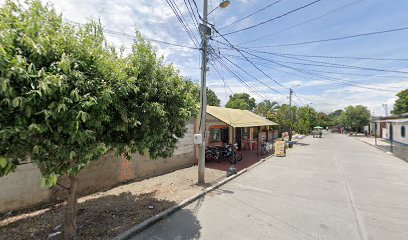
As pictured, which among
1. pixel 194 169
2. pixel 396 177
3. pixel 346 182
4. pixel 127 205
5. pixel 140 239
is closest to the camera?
pixel 140 239

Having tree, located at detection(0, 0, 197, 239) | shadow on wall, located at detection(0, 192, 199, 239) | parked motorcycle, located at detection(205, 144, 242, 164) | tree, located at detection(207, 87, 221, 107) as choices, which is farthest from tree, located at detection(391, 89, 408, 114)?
tree, located at detection(0, 0, 197, 239)

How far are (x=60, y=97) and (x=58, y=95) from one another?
6cm

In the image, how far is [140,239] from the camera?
4148 mm

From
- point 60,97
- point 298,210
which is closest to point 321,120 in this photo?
point 298,210

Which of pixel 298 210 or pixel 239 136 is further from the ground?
pixel 239 136

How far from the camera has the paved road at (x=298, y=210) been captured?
14.3ft

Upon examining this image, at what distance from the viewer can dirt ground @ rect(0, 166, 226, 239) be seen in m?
4.27

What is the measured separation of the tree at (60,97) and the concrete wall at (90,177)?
7.49 feet

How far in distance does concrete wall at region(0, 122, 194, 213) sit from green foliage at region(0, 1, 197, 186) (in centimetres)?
289

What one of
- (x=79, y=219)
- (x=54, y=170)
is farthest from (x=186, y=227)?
(x=54, y=170)

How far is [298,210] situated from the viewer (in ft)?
18.1

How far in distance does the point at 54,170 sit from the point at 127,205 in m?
3.22

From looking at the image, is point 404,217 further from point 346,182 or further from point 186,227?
point 186,227

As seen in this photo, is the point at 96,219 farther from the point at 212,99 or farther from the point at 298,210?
the point at 212,99
